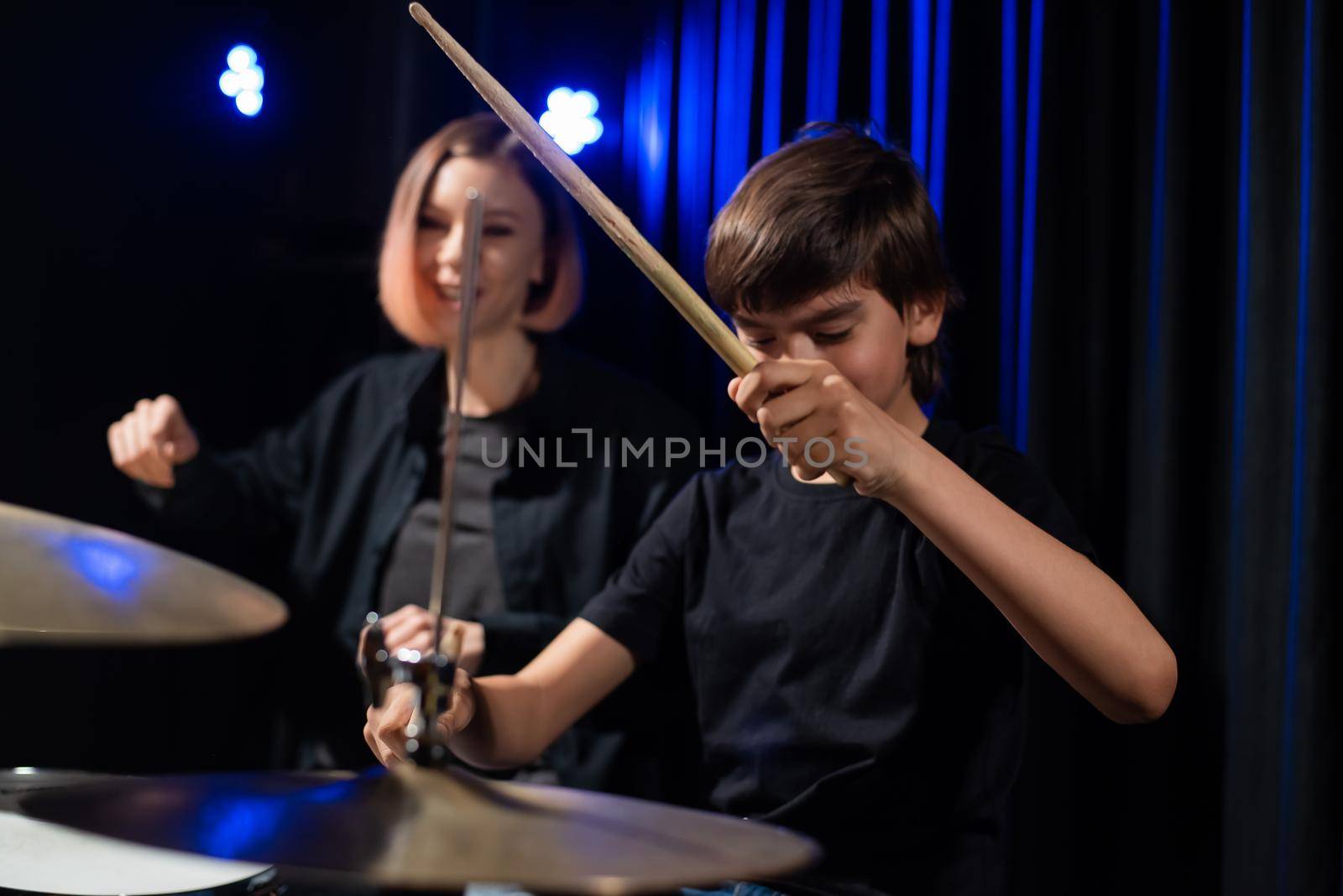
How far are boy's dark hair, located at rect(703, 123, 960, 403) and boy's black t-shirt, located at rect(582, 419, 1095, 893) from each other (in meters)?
0.14

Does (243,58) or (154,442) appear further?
(243,58)

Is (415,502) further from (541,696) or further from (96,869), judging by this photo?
(96,869)

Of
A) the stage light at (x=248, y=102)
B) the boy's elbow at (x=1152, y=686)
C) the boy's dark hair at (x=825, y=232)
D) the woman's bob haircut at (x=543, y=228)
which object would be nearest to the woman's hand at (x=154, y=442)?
the woman's bob haircut at (x=543, y=228)

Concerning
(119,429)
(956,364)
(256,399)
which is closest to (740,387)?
(956,364)

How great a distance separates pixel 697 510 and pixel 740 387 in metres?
0.35

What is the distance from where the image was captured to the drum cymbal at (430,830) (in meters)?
0.41

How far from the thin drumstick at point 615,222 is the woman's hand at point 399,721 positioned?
28 centimetres

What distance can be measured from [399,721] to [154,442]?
0.81 metres

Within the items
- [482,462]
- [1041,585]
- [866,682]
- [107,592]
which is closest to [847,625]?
[866,682]

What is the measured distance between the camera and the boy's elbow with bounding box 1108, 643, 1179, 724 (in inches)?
Result: 31.2

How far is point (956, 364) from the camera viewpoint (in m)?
1.21

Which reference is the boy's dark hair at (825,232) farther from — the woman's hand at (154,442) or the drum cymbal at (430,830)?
the woman's hand at (154,442)

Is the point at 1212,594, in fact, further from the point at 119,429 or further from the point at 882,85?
the point at 119,429

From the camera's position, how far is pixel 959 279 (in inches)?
46.9
